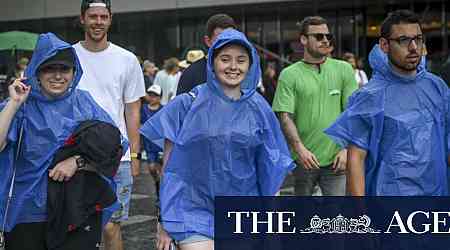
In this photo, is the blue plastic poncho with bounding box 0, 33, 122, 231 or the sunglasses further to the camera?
the sunglasses

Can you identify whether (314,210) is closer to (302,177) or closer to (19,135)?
(19,135)

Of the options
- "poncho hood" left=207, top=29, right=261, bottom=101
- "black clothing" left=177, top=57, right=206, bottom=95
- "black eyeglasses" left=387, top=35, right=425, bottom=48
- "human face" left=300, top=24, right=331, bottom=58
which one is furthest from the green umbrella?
"black eyeglasses" left=387, top=35, right=425, bottom=48

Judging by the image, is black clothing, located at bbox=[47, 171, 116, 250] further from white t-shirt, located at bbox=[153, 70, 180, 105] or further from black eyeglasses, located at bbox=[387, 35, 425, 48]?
white t-shirt, located at bbox=[153, 70, 180, 105]

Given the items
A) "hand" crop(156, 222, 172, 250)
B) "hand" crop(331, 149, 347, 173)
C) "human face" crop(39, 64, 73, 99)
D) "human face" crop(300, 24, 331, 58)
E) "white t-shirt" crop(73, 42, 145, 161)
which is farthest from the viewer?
"human face" crop(300, 24, 331, 58)

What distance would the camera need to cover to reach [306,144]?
237 inches

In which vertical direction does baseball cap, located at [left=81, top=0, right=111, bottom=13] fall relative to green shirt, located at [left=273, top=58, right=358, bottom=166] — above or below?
above

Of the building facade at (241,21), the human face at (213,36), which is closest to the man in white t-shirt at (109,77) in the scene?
the human face at (213,36)

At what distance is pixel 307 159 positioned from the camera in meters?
5.78

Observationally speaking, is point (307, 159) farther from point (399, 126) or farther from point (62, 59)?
point (62, 59)

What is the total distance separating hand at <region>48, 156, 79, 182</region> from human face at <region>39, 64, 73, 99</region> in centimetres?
37

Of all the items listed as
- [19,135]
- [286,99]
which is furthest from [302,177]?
[19,135]

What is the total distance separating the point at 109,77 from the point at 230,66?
1720 mm

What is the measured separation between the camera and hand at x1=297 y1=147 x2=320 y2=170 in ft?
19.0

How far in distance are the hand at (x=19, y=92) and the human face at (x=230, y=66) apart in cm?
98
